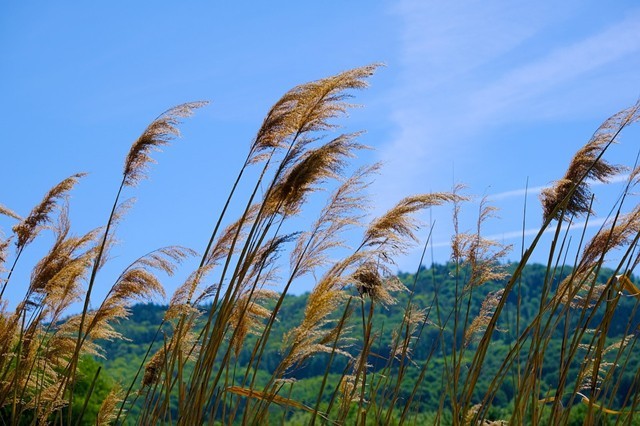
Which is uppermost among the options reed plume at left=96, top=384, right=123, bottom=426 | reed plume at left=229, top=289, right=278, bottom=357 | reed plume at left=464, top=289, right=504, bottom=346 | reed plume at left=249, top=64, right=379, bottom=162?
reed plume at left=249, top=64, right=379, bottom=162

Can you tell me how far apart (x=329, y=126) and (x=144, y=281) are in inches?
46.5

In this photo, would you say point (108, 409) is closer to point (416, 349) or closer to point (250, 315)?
point (250, 315)

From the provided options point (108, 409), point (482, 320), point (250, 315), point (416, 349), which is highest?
point (416, 349)

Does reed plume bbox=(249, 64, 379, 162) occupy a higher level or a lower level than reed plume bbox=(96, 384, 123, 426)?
higher

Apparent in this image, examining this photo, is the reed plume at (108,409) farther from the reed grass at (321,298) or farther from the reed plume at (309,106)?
the reed plume at (309,106)

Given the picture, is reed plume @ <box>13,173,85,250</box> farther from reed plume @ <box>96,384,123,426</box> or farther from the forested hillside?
the forested hillside

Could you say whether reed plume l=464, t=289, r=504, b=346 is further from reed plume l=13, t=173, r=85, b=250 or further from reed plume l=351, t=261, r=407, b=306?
reed plume l=13, t=173, r=85, b=250

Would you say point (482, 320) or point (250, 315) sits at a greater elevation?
point (482, 320)

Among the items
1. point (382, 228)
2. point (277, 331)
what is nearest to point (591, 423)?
point (382, 228)

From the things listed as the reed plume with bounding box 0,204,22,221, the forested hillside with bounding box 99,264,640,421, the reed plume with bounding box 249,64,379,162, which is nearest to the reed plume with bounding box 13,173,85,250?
the reed plume with bounding box 0,204,22,221

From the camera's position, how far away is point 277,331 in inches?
2147

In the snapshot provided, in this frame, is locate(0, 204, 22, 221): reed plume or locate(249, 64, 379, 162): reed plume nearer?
locate(249, 64, 379, 162): reed plume

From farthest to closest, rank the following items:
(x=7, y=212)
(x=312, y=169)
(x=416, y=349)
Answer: (x=416, y=349) → (x=7, y=212) → (x=312, y=169)

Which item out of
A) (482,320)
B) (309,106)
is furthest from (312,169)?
(482,320)
